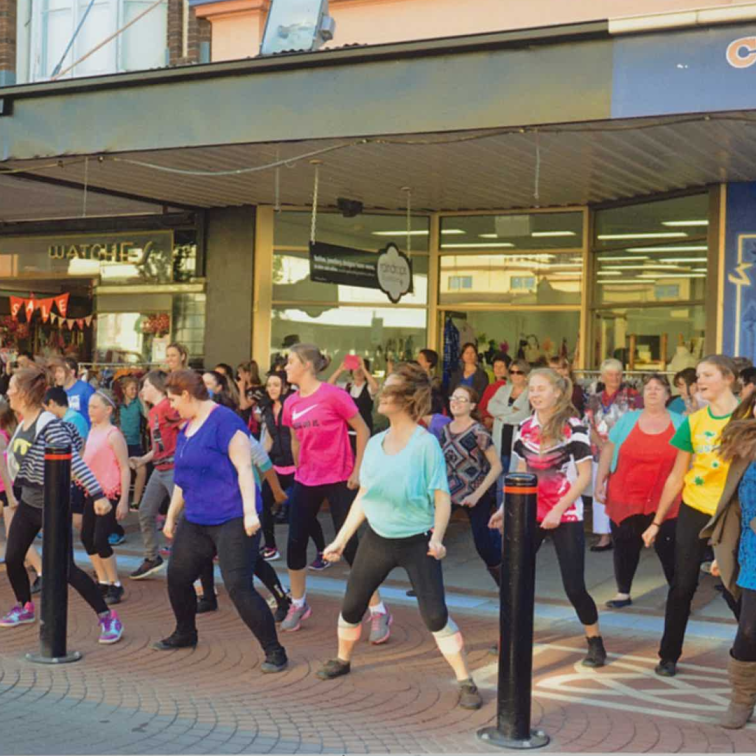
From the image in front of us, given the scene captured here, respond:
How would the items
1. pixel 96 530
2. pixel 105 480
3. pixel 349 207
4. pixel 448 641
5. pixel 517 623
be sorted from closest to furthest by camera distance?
pixel 517 623 → pixel 448 641 → pixel 96 530 → pixel 105 480 → pixel 349 207

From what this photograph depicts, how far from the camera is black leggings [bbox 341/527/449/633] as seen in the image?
5977mm

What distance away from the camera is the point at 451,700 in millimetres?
6176

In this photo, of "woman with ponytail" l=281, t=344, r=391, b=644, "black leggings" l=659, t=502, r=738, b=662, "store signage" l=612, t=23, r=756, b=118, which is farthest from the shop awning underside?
"black leggings" l=659, t=502, r=738, b=662

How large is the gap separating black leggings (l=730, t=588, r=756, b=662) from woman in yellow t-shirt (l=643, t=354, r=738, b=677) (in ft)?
2.77

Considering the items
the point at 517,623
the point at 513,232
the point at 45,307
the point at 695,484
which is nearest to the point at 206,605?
the point at 517,623

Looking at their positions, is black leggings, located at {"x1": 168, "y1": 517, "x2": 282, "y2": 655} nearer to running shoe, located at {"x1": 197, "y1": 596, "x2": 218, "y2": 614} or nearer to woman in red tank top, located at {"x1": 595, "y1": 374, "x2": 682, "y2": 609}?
running shoe, located at {"x1": 197, "y1": 596, "x2": 218, "y2": 614}

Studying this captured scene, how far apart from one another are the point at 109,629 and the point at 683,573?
3.60 m

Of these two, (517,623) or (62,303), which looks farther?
(62,303)

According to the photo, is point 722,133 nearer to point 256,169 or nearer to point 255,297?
point 256,169

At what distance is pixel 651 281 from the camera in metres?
14.2

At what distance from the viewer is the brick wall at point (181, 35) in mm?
16422

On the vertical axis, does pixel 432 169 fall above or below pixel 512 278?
above

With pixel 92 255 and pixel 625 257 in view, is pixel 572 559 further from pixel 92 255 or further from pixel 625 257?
pixel 92 255

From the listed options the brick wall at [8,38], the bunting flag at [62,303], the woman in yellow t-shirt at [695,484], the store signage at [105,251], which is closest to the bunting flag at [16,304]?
the bunting flag at [62,303]
